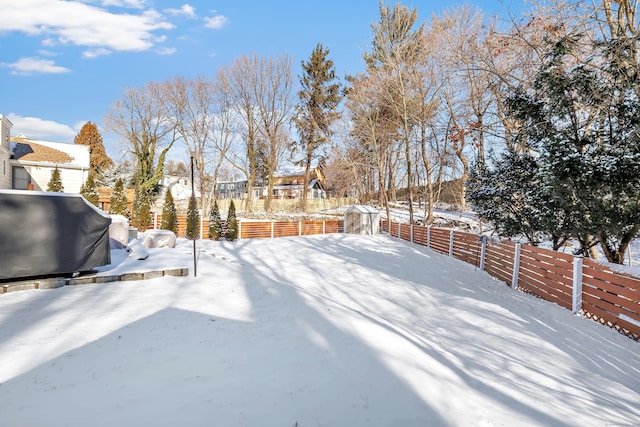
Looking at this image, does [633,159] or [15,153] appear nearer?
[633,159]

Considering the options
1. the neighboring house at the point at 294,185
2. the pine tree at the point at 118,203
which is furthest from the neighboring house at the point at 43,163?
the neighboring house at the point at 294,185

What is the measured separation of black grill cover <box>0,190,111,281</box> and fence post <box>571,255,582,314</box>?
8078 millimetres

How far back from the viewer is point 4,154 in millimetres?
16938

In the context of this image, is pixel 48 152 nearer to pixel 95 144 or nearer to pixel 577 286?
pixel 95 144

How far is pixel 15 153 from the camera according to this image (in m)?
19.0

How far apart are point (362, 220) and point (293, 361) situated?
18625mm

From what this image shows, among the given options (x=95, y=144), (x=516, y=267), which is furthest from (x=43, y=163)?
(x=516, y=267)

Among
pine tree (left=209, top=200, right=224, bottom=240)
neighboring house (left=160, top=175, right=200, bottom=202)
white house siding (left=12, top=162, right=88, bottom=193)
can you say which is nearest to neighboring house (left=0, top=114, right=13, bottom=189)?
white house siding (left=12, top=162, right=88, bottom=193)

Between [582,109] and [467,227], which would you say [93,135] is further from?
[582,109]

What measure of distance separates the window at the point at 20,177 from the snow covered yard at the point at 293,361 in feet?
60.6

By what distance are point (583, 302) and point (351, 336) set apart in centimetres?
406

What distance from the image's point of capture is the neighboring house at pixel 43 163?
1862 cm

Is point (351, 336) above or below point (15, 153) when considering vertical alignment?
below

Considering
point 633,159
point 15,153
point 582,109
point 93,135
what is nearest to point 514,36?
point 582,109
